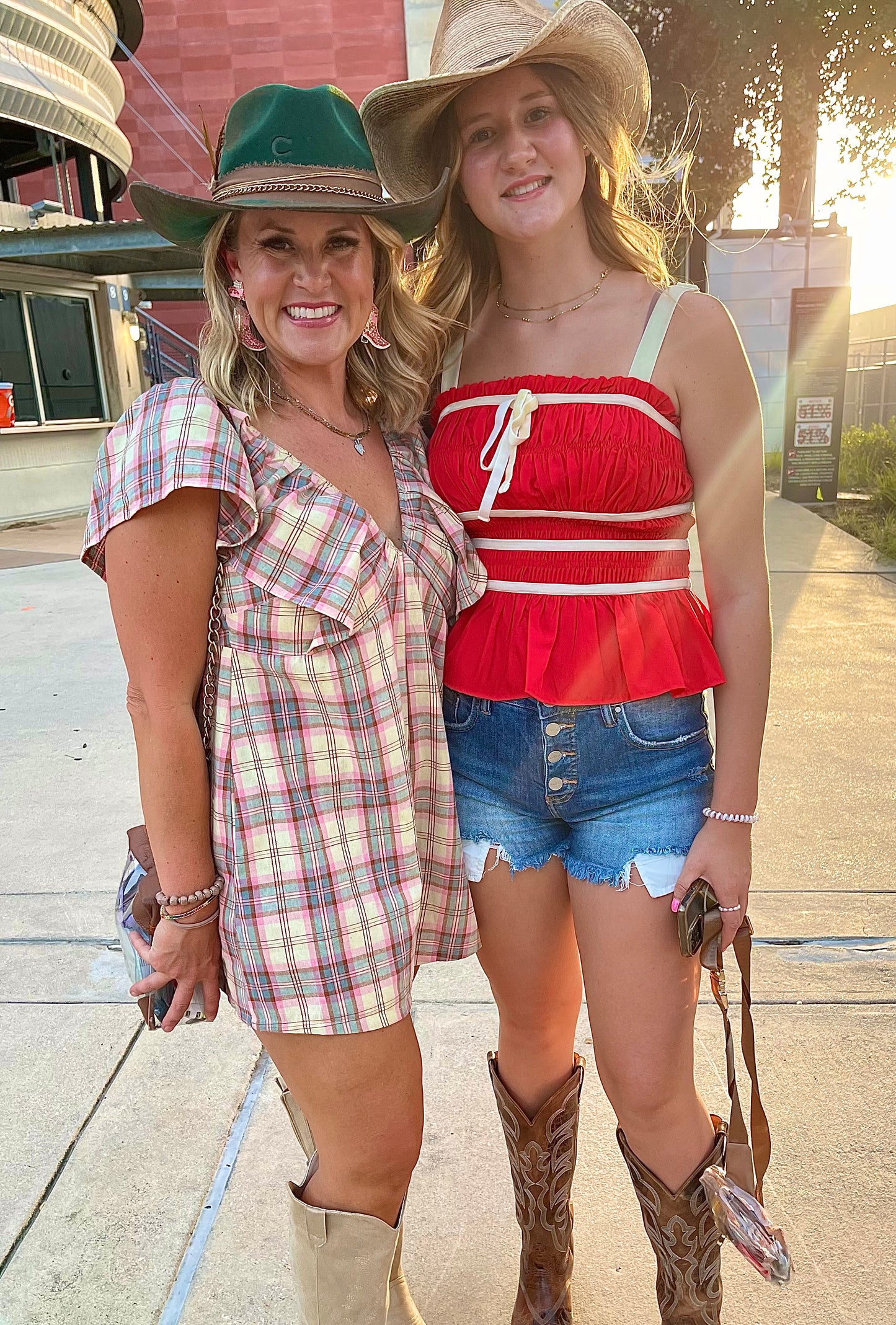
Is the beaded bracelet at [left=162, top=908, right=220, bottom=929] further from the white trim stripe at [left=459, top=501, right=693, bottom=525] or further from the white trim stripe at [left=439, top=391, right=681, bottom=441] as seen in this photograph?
the white trim stripe at [left=439, top=391, right=681, bottom=441]

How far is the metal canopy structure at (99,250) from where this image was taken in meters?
11.4

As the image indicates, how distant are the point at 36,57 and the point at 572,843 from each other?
46.8ft

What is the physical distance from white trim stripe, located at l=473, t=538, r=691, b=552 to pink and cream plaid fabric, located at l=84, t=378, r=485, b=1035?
24 cm

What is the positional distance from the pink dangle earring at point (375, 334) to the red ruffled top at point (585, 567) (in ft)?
0.72

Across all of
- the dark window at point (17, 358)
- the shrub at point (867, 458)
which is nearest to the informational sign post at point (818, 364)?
the shrub at point (867, 458)

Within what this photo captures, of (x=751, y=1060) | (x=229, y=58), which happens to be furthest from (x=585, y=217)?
(x=229, y=58)

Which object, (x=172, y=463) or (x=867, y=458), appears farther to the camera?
(x=867, y=458)

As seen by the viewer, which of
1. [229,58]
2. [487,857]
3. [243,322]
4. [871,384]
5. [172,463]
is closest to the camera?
[172,463]

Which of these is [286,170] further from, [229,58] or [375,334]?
[229,58]

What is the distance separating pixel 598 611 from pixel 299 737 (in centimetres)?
52

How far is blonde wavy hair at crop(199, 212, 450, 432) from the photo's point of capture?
1.66m

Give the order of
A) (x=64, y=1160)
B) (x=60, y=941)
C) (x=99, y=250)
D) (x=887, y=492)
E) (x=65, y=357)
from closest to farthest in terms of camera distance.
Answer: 1. (x=64, y=1160)
2. (x=60, y=941)
3. (x=887, y=492)
4. (x=99, y=250)
5. (x=65, y=357)

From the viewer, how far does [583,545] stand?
1716mm

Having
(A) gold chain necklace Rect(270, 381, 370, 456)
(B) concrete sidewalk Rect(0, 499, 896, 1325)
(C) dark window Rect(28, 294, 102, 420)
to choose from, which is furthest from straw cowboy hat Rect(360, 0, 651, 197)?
(C) dark window Rect(28, 294, 102, 420)
